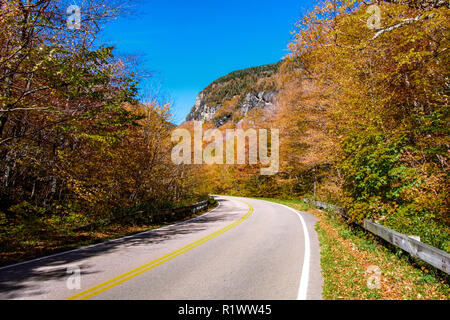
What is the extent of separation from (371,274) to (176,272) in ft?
13.9

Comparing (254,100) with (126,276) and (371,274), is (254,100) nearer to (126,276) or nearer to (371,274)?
(371,274)

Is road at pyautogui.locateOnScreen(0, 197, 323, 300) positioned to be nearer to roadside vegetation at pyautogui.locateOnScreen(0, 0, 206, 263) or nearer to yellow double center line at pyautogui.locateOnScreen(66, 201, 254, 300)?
yellow double center line at pyautogui.locateOnScreen(66, 201, 254, 300)

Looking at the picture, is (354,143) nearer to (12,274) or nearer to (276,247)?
(276,247)

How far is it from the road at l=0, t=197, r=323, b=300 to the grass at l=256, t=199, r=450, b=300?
13.0 inches

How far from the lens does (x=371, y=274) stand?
17.0 ft

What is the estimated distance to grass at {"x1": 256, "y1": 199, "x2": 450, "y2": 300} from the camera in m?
4.32

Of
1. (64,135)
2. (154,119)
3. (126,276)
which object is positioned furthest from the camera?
(154,119)

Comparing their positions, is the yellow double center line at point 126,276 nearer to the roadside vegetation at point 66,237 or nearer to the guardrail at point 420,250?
the roadside vegetation at point 66,237

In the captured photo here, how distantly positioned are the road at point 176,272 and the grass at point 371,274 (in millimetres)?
330

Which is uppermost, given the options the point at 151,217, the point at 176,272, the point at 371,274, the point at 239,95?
the point at 239,95

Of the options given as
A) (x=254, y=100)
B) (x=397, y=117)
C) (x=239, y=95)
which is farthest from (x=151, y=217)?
(x=239, y=95)

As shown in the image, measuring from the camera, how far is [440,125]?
7223 mm

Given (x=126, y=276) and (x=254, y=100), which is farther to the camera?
(x=254, y=100)
